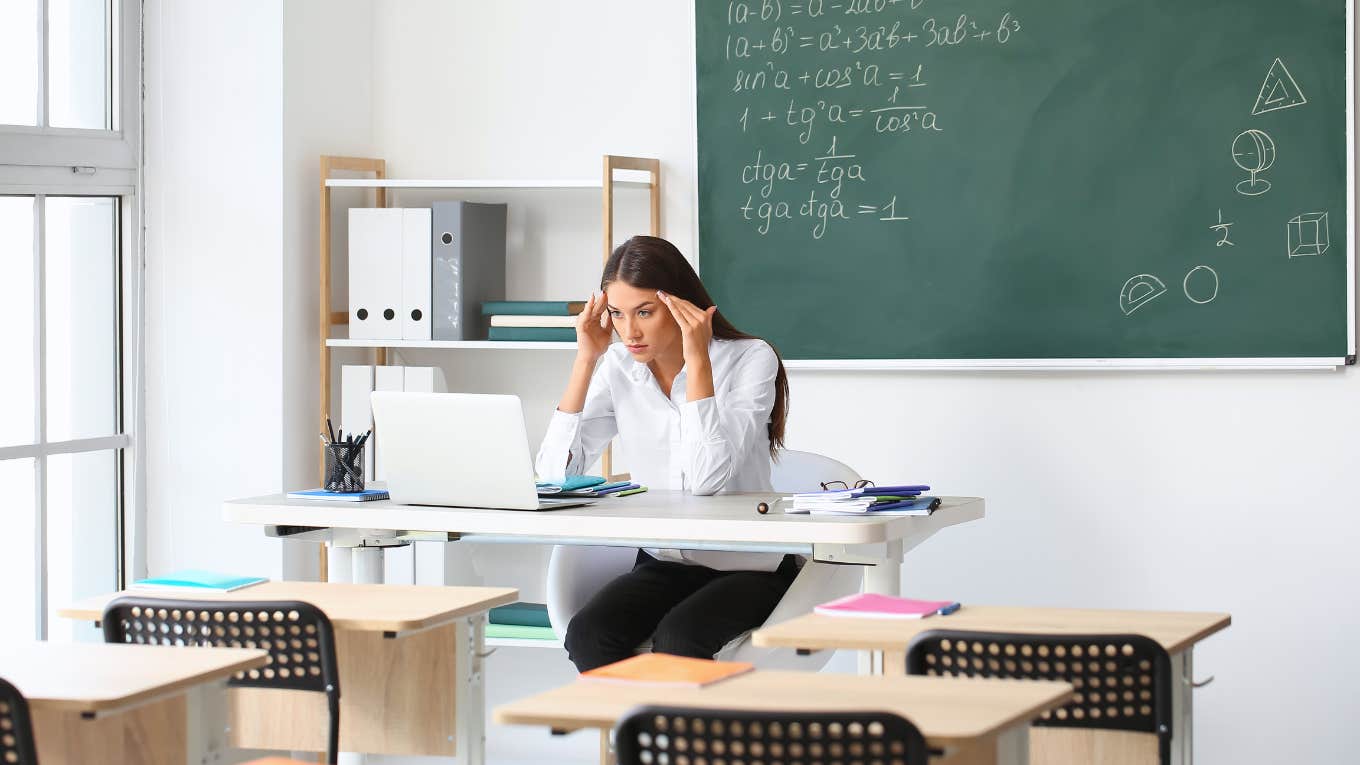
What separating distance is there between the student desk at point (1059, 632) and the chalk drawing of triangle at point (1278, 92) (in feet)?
5.87

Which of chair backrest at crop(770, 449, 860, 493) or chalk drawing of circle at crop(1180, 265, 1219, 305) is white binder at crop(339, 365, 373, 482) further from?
chalk drawing of circle at crop(1180, 265, 1219, 305)

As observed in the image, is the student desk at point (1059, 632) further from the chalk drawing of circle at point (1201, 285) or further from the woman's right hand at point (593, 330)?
the chalk drawing of circle at point (1201, 285)

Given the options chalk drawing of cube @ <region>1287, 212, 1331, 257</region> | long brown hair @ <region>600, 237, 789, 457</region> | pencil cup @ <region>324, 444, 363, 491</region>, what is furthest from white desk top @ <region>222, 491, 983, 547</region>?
chalk drawing of cube @ <region>1287, 212, 1331, 257</region>

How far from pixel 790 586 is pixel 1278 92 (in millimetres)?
1697

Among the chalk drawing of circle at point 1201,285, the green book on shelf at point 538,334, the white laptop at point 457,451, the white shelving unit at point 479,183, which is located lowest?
the white laptop at point 457,451

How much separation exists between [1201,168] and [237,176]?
8.49ft

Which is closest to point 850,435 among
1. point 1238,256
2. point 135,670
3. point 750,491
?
point 750,491

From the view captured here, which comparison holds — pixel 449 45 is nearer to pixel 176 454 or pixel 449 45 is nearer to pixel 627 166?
pixel 627 166

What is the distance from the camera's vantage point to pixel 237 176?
4.63 meters

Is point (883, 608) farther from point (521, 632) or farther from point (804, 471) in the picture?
point (521, 632)

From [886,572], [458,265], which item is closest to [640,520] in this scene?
[886,572]

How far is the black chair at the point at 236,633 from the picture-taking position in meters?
2.60

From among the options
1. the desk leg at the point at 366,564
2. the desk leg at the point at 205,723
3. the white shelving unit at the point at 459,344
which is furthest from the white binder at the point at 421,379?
the desk leg at the point at 205,723

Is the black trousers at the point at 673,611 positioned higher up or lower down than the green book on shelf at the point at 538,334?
lower down
